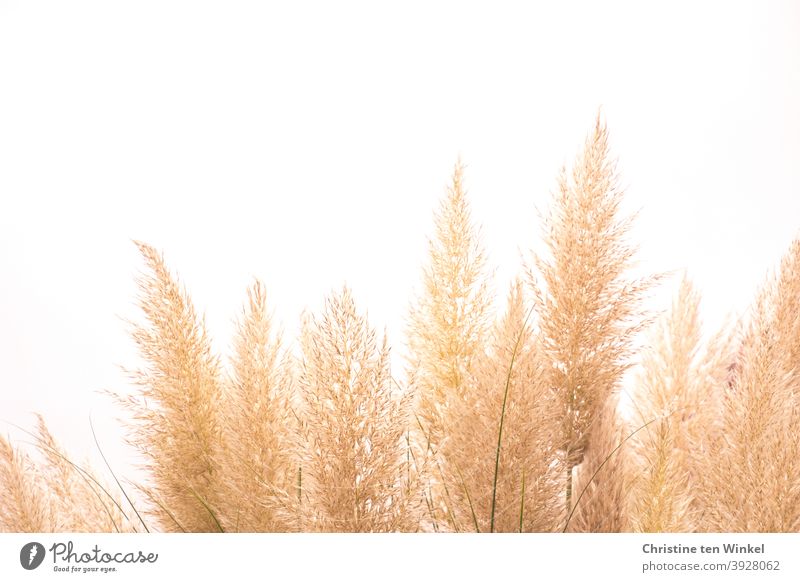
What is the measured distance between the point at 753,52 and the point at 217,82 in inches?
50.9

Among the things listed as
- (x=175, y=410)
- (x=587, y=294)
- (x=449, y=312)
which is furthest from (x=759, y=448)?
(x=175, y=410)

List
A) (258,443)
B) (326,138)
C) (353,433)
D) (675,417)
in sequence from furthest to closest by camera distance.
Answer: (326,138)
(675,417)
(258,443)
(353,433)

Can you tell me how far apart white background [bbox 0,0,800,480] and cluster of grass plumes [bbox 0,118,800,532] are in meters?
0.36

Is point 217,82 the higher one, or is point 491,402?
point 217,82

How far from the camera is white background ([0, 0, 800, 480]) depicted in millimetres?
1591

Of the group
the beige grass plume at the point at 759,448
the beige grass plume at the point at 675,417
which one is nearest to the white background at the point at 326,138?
the beige grass plume at the point at 675,417

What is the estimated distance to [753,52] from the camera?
62.5 inches

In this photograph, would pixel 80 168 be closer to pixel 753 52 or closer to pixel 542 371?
pixel 542 371

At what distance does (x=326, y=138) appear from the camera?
67.6 inches
